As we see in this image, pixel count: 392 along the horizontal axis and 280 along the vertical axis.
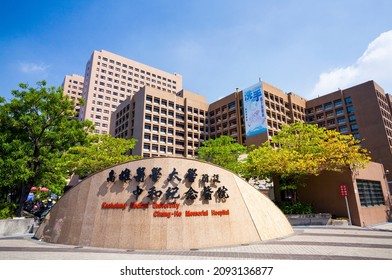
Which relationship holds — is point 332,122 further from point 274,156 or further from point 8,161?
point 8,161

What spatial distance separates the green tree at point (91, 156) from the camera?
2200 cm

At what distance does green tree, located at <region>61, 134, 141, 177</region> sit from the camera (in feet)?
72.2

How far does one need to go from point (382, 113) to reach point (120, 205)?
221ft

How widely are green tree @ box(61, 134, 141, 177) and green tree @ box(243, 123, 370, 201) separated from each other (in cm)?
1465

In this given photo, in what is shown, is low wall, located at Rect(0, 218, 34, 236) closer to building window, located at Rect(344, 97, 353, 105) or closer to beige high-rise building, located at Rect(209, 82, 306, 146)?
beige high-rise building, located at Rect(209, 82, 306, 146)

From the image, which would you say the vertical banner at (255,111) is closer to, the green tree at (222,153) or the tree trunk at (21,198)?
the green tree at (222,153)

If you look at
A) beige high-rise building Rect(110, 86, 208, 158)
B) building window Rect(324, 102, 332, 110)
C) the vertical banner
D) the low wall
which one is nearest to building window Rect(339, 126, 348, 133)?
building window Rect(324, 102, 332, 110)

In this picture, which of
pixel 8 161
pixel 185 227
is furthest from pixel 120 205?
pixel 8 161

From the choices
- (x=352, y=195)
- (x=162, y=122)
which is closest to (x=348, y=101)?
(x=162, y=122)

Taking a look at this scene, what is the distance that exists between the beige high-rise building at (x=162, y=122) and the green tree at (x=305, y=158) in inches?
1488

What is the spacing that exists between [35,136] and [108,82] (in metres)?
76.4

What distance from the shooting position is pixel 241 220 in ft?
39.2

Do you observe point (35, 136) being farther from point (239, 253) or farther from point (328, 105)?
point (328, 105)

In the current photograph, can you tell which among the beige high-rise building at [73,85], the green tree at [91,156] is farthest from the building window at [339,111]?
the beige high-rise building at [73,85]
